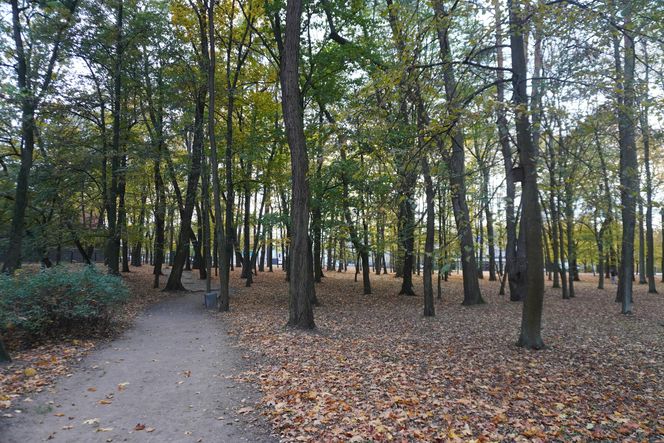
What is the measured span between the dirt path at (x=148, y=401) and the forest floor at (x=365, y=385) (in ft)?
0.08

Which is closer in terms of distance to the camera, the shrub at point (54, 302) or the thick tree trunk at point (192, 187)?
the shrub at point (54, 302)

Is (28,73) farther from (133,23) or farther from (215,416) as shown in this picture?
(215,416)

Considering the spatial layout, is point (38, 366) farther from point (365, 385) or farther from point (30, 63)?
point (30, 63)

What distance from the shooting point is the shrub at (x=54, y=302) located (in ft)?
24.3

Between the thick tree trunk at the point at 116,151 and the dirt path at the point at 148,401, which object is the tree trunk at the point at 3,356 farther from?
the thick tree trunk at the point at 116,151

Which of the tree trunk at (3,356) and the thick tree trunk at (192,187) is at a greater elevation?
the thick tree trunk at (192,187)

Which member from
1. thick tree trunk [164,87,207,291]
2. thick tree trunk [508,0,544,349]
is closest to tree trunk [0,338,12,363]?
thick tree trunk [508,0,544,349]

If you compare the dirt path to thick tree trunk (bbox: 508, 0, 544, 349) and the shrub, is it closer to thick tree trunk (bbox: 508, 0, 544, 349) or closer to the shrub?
the shrub

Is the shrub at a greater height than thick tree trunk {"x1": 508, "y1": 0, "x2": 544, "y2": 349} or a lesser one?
lesser

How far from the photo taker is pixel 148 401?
5.14m

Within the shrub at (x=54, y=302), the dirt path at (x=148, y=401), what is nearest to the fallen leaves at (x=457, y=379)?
the dirt path at (x=148, y=401)

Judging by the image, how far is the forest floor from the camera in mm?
4270

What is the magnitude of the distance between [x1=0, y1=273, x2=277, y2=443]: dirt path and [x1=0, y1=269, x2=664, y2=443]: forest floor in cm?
2

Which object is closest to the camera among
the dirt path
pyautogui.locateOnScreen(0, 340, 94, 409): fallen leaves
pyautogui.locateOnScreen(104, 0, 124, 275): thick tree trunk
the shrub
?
the dirt path
